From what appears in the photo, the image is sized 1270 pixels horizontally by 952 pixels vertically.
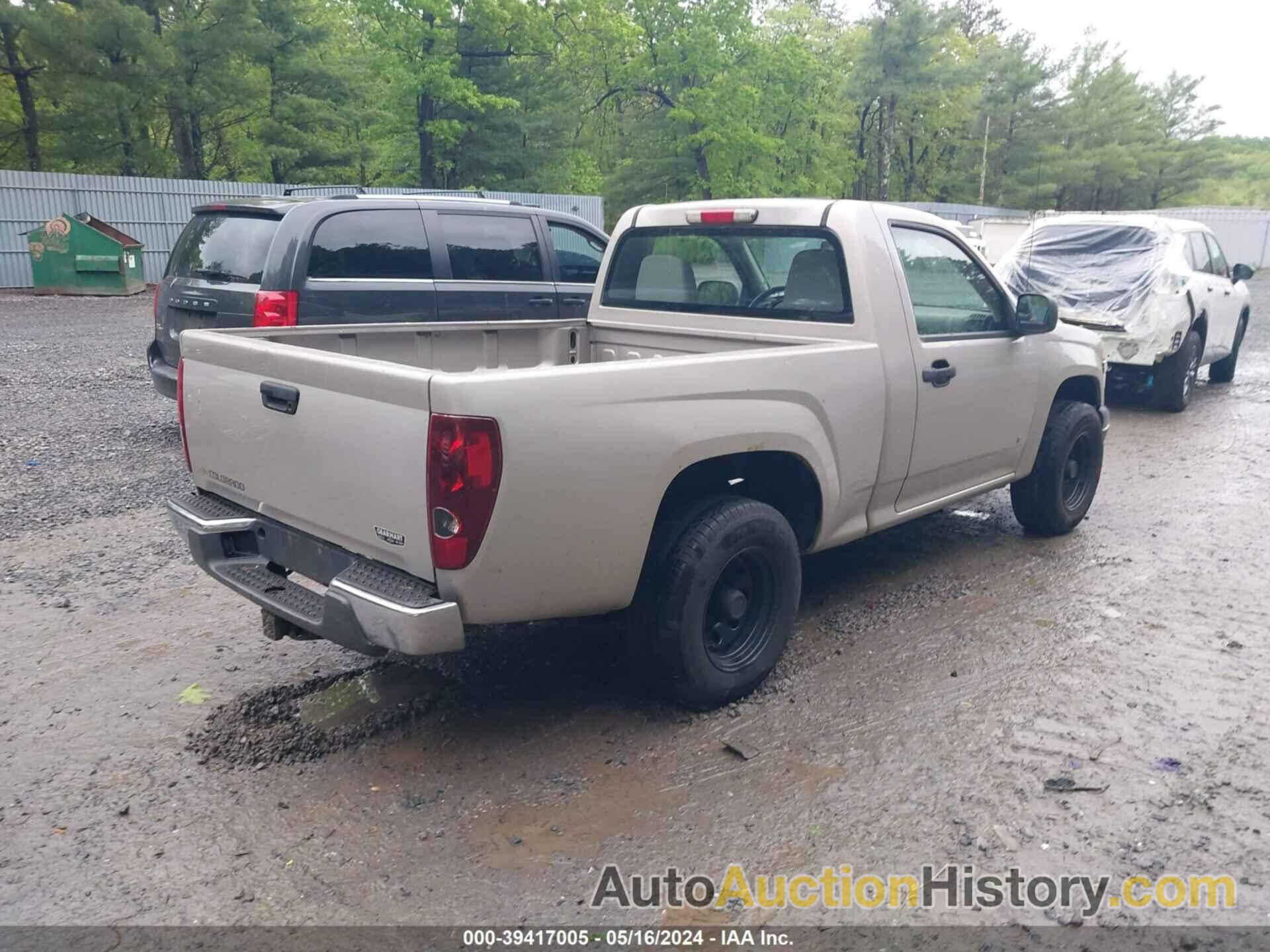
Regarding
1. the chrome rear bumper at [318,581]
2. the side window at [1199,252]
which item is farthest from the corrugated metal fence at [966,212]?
the chrome rear bumper at [318,581]

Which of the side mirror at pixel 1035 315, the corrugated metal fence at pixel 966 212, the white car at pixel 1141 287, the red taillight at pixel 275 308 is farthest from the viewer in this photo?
the corrugated metal fence at pixel 966 212

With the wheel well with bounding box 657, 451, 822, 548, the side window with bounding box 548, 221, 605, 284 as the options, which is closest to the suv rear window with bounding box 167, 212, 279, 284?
the side window with bounding box 548, 221, 605, 284

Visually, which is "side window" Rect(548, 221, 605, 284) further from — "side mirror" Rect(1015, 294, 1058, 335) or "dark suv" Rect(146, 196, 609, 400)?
"side mirror" Rect(1015, 294, 1058, 335)

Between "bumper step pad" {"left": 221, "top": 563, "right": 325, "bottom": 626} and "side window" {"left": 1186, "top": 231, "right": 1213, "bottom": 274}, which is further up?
"side window" {"left": 1186, "top": 231, "right": 1213, "bottom": 274}

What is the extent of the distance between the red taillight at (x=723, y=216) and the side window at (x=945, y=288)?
662mm

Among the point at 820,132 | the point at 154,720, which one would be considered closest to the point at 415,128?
the point at 820,132

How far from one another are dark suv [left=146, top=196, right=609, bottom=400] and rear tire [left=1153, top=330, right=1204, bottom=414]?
5637 millimetres

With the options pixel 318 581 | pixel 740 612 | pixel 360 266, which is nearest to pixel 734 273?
pixel 740 612

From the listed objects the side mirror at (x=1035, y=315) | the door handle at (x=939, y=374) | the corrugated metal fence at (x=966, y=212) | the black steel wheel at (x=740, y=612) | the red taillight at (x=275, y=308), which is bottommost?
the black steel wheel at (x=740, y=612)

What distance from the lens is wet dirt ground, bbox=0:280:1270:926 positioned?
2.84m

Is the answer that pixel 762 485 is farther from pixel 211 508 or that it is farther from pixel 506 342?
pixel 211 508

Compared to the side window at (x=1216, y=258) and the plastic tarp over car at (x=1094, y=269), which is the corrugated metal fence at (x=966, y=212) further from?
the plastic tarp over car at (x=1094, y=269)

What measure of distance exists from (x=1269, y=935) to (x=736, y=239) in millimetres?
3400

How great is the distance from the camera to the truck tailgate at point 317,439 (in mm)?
2967
